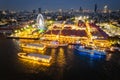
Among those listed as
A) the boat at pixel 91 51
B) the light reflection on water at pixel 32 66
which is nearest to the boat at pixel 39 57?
the light reflection on water at pixel 32 66

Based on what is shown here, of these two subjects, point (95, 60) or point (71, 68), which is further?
point (95, 60)

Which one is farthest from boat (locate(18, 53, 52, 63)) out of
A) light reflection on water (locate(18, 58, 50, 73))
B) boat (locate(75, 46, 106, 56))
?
boat (locate(75, 46, 106, 56))

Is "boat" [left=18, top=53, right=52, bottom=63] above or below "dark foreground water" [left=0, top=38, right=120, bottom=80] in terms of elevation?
above

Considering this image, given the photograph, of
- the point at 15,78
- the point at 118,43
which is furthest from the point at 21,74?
the point at 118,43

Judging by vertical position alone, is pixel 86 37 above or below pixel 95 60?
above

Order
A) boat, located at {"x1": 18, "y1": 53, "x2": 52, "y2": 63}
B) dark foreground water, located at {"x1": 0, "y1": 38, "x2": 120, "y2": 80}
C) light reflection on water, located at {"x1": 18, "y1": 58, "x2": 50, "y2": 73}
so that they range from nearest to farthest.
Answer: dark foreground water, located at {"x1": 0, "y1": 38, "x2": 120, "y2": 80} → light reflection on water, located at {"x1": 18, "y1": 58, "x2": 50, "y2": 73} → boat, located at {"x1": 18, "y1": 53, "x2": 52, "y2": 63}

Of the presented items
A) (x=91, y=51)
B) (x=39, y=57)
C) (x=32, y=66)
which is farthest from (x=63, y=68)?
(x=91, y=51)

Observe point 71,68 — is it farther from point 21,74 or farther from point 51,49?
point 51,49

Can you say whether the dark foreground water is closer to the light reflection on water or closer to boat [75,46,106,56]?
the light reflection on water

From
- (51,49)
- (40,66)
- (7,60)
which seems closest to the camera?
(40,66)
